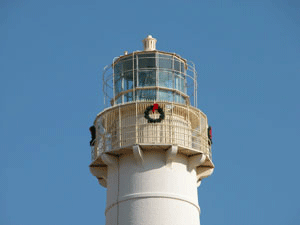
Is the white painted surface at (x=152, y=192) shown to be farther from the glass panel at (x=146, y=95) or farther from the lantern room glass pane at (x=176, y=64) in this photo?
the lantern room glass pane at (x=176, y=64)

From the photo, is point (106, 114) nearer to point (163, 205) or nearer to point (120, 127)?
point (120, 127)

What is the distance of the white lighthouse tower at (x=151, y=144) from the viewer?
4934 cm

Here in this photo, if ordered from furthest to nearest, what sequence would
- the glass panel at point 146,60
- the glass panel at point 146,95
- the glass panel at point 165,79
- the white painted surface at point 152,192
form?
1. the glass panel at point 146,60
2. the glass panel at point 165,79
3. the glass panel at point 146,95
4. the white painted surface at point 152,192

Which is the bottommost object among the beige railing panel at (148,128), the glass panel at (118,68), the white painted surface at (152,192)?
the white painted surface at (152,192)

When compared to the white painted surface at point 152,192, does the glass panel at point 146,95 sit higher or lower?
higher

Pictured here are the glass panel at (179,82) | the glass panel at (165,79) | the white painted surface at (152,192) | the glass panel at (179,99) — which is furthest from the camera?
the glass panel at (179,82)

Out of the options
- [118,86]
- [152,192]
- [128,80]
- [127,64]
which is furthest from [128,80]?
[152,192]

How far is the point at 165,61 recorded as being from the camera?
52.4m

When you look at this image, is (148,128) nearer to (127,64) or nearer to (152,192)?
(152,192)

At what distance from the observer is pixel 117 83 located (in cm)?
5244

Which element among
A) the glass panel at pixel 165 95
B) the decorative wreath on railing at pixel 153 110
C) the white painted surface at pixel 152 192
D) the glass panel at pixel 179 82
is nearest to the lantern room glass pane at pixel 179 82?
the glass panel at pixel 179 82

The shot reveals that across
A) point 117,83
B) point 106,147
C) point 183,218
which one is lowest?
point 183,218

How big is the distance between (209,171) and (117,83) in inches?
221

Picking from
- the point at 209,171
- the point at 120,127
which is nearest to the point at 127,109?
the point at 120,127
